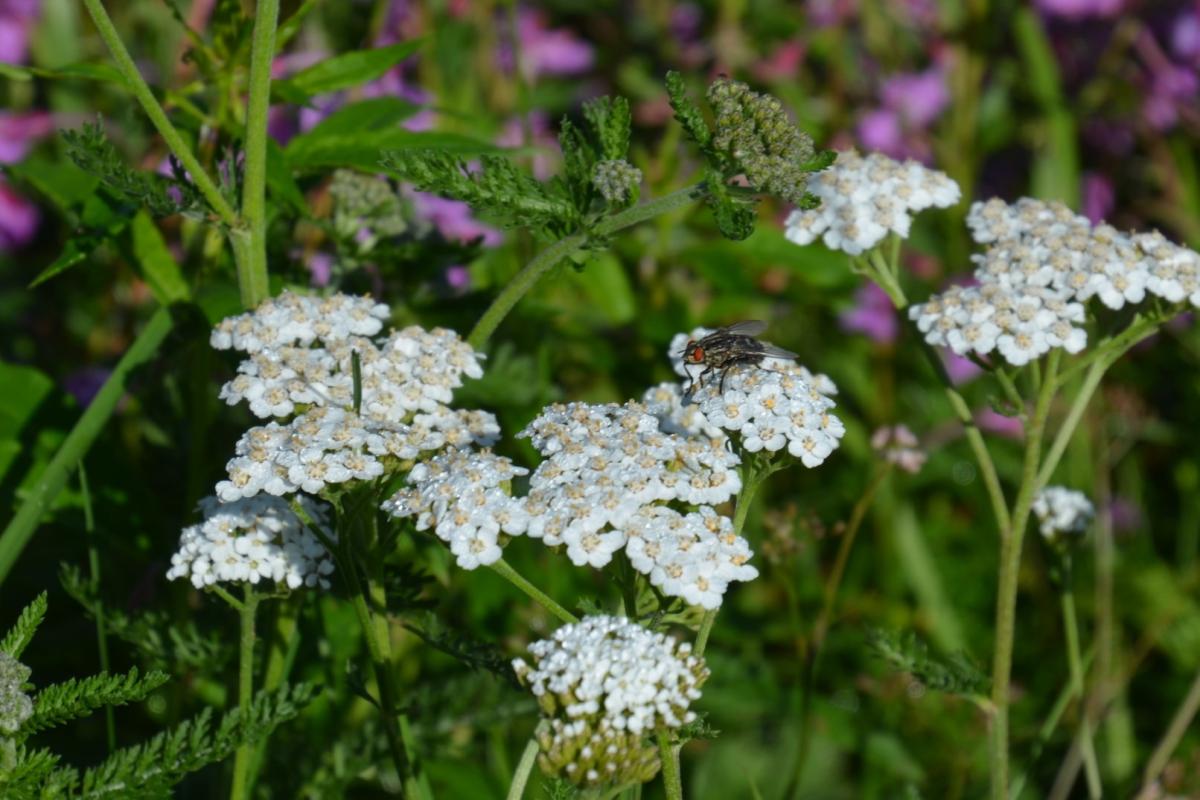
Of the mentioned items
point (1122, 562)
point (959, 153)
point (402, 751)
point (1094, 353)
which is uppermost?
point (1094, 353)

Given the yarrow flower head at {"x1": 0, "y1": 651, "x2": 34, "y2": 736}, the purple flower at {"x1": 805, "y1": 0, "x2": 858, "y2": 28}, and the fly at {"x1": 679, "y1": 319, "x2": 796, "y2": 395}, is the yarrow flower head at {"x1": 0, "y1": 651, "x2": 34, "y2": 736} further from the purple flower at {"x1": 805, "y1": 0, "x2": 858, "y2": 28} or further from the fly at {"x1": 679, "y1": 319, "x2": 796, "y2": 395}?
the purple flower at {"x1": 805, "y1": 0, "x2": 858, "y2": 28}

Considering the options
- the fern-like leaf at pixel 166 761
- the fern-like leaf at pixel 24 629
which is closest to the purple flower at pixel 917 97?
the fern-like leaf at pixel 166 761

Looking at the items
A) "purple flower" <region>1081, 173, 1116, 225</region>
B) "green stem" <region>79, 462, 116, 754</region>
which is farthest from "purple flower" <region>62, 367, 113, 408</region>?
"purple flower" <region>1081, 173, 1116, 225</region>

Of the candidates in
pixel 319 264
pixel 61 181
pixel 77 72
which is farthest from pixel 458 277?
pixel 77 72

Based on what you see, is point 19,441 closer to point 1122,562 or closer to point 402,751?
point 402,751

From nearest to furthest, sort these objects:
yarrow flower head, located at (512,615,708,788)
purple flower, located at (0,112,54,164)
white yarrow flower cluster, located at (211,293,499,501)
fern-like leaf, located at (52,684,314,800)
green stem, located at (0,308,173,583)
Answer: yarrow flower head, located at (512,615,708,788)
fern-like leaf, located at (52,684,314,800)
white yarrow flower cluster, located at (211,293,499,501)
green stem, located at (0,308,173,583)
purple flower, located at (0,112,54,164)

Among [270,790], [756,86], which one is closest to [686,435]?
[270,790]

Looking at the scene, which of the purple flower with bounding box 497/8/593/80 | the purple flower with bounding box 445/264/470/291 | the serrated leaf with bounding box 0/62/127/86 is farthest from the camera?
the purple flower with bounding box 497/8/593/80
